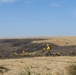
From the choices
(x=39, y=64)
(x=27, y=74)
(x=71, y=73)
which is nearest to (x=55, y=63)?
(x=39, y=64)

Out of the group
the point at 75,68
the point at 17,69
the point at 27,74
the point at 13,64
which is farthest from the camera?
the point at 13,64

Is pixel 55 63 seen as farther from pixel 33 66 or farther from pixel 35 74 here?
pixel 35 74

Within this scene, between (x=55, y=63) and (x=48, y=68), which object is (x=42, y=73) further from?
(x=55, y=63)

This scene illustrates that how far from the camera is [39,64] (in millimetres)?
22953

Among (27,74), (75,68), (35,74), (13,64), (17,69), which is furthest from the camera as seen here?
(13,64)

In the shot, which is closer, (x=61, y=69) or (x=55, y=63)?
A: (x=61, y=69)

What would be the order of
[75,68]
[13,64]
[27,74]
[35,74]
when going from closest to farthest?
[27,74] → [75,68] → [35,74] → [13,64]

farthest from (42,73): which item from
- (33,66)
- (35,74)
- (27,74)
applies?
(27,74)

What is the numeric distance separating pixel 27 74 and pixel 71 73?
3.34m

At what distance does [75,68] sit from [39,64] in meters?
7.81

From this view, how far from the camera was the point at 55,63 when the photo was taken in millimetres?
23688

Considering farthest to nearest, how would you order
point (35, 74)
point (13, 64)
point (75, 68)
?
1. point (13, 64)
2. point (35, 74)
3. point (75, 68)

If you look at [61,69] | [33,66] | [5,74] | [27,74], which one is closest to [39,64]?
[33,66]

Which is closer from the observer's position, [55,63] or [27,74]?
[27,74]
